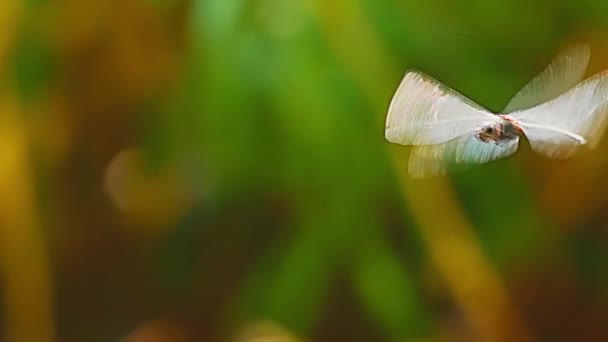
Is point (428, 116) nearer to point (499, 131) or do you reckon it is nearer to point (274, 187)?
point (499, 131)

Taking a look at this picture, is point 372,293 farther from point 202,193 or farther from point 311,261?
point 202,193

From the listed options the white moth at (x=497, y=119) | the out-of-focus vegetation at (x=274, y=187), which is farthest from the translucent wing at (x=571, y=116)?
the out-of-focus vegetation at (x=274, y=187)

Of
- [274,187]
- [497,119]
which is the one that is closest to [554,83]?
[497,119]

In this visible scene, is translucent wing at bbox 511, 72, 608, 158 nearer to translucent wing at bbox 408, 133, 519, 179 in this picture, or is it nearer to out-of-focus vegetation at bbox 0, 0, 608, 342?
translucent wing at bbox 408, 133, 519, 179

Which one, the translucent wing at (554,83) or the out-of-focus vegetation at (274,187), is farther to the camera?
the out-of-focus vegetation at (274,187)

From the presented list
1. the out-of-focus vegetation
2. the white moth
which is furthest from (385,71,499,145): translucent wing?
the out-of-focus vegetation

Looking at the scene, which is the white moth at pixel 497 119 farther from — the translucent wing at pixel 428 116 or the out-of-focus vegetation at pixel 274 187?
the out-of-focus vegetation at pixel 274 187

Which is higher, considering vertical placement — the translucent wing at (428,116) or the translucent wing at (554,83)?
the translucent wing at (554,83)

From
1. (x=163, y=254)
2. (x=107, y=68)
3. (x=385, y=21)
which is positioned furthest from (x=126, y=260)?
(x=385, y=21)
